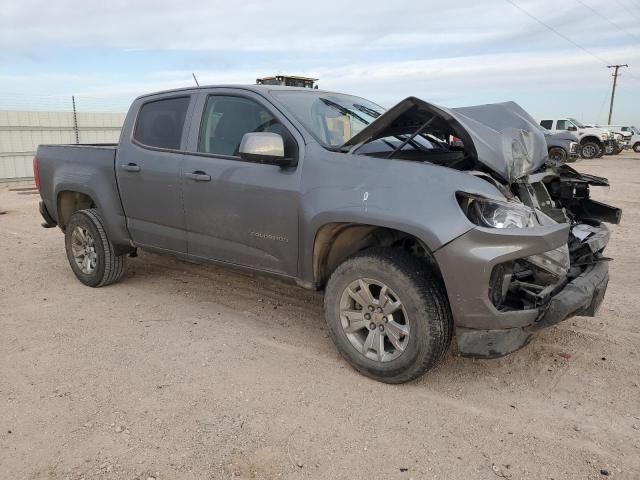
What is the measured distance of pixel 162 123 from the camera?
4.73 m

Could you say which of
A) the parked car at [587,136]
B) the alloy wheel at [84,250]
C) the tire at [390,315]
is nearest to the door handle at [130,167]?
the alloy wheel at [84,250]

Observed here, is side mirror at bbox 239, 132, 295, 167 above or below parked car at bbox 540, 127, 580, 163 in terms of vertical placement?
above

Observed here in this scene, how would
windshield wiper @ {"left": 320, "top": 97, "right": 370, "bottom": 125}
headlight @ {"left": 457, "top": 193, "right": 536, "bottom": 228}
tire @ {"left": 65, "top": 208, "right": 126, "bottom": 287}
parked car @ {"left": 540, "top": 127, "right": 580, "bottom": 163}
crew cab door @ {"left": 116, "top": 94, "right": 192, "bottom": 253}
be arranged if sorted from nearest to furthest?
headlight @ {"left": 457, "top": 193, "right": 536, "bottom": 228} < windshield wiper @ {"left": 320, "top": 97, "right": 370, "bottom": 125} < crew cab door @ {"left": 116, "top": 94, "right": 192, "bottom": 253} < tire @ {"left": 65, "top": 208, "right": 126, "bottom": 287} < parked car @ {"left": 540, "top": 127, "right": 580, "bottom": 163}

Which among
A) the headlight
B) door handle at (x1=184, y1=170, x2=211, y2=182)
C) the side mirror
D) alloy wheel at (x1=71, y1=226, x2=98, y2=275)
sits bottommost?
alloy wheel at (x1=71, y1=226, x2=98, y2=275)

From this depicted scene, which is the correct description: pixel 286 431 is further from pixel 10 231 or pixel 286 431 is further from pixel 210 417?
pixel 10 231

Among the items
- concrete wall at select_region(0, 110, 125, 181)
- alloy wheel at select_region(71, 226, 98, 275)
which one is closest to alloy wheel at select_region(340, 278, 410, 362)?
alloy wheel at select_region(71, 226, 98, 275)

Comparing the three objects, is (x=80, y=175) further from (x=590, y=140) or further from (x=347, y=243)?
(x=590, y=140)

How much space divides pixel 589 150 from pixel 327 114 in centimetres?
2558

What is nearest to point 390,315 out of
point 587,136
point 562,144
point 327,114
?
point 327,114

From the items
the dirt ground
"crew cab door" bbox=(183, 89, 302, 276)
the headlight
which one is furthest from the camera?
"crew cab door" bbox=(183, 89, 302, 276)

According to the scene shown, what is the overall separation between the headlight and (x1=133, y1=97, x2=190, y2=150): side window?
258 cm

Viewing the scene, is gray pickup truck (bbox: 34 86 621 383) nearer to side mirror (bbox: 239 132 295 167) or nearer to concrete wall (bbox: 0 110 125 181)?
side mirror (bbox: 239 132 295 167)

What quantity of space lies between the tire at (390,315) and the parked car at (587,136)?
81.9ft

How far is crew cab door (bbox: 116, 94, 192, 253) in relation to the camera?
4.50m
